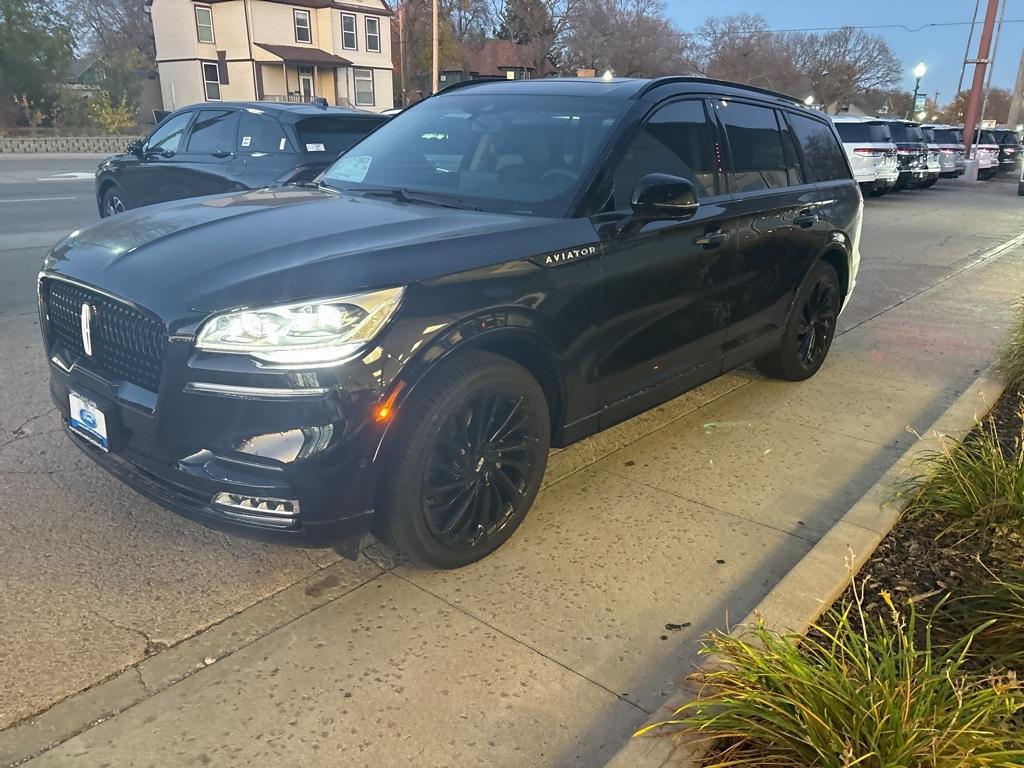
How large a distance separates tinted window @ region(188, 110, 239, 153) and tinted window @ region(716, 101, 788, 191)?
17.5ft

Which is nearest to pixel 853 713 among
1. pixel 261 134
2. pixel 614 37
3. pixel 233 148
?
pixel 261 134

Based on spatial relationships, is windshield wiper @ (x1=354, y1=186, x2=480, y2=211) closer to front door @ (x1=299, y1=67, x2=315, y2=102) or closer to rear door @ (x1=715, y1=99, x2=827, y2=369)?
rear door @ (x1=715, y1=99, x2=827, y2=369)

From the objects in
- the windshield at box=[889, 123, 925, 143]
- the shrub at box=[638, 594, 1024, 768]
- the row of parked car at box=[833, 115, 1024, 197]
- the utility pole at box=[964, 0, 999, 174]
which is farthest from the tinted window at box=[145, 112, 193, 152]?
the utility pole at box=[964, 0, 999, 174]

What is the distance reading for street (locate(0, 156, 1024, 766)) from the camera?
245 cm

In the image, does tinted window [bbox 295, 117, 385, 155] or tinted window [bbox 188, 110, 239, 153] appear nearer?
tinted window [bbox 295, 117, 385, 155]

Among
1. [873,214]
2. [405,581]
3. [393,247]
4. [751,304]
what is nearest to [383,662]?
[405,581]

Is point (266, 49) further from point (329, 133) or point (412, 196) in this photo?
point (412, 196)

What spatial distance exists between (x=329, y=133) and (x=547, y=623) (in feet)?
21.1

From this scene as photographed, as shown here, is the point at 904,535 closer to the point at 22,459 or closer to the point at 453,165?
the point at 453,165

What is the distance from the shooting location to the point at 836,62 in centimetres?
7406

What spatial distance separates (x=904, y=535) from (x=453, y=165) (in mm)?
2626

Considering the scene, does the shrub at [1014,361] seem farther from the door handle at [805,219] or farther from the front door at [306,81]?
the front door at [306,81]

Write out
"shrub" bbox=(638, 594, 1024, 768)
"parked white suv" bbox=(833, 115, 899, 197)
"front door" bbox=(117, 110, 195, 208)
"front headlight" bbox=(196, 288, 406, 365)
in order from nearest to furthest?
"shrub" bbox=(638, 594, 1024, 768)
"front headlight" bbox=(196, 288, 406, 365)
"front door" bbox=(117, 110, 195, 208)
"parked white suv" bbox=(833, 115, 899, 197)

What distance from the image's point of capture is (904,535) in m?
3.39
